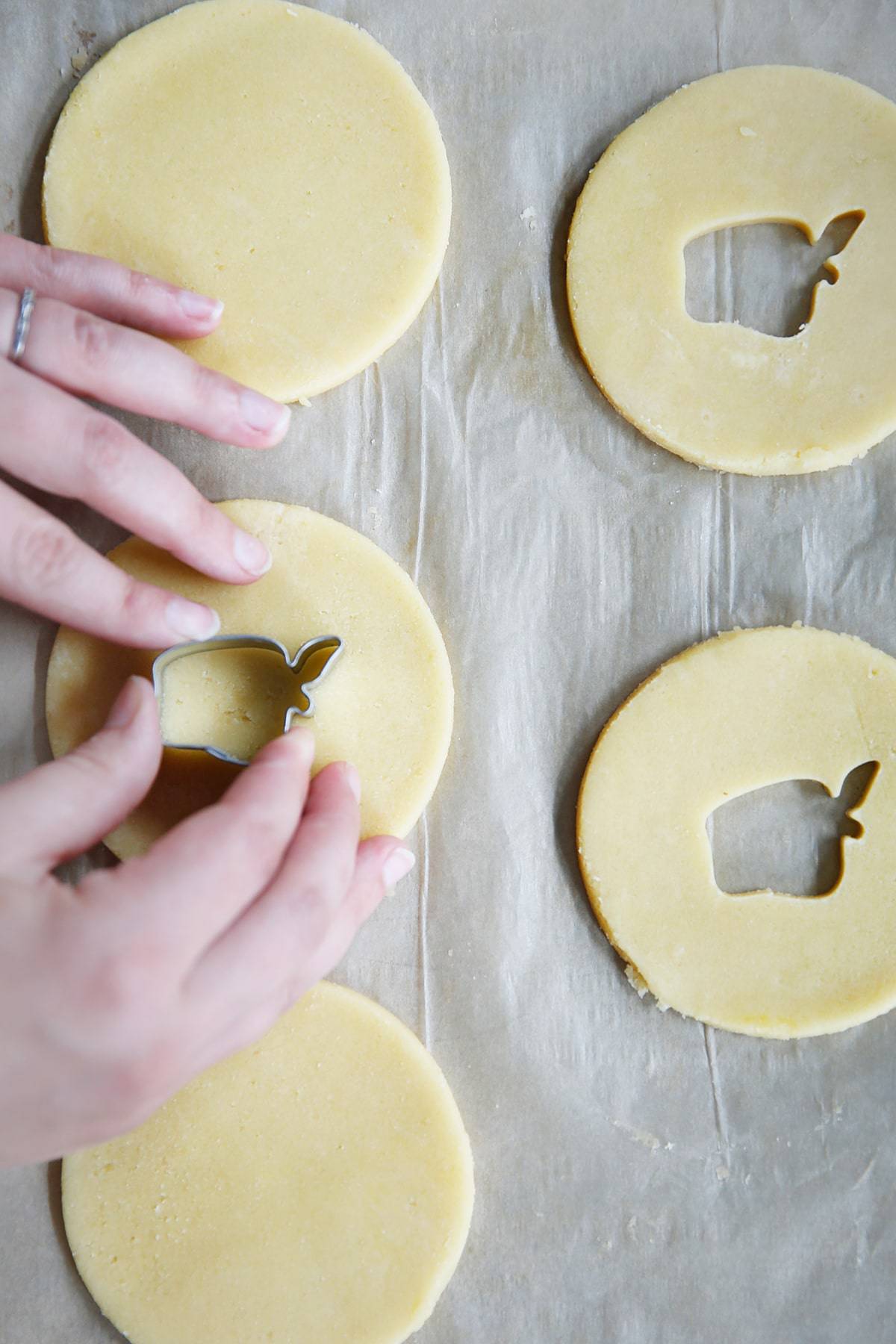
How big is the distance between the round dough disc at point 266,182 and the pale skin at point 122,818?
92 mm

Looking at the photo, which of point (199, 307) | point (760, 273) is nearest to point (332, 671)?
point (199, 307)

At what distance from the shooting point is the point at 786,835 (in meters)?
1.12

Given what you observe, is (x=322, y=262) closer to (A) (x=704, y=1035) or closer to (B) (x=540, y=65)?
(B) (x=540, y=65)

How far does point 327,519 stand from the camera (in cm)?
109

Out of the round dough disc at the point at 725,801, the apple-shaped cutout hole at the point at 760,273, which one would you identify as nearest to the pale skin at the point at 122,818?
the round dough disc at the point at 725,801

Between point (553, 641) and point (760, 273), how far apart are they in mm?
479

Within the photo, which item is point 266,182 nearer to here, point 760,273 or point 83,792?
point 760,273

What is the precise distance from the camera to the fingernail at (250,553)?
1.01 metres

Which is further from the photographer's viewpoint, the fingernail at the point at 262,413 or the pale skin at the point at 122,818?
the fingernail at the point at 262,413

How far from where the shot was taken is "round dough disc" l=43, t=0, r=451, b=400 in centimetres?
110

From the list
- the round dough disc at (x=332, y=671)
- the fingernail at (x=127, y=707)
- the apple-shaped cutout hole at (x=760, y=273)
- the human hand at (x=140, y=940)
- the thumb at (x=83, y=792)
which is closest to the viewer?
the human hand at (x=140, y=940)

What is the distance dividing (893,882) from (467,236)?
0.84m

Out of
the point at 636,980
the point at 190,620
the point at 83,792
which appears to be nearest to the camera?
the point at 83,792

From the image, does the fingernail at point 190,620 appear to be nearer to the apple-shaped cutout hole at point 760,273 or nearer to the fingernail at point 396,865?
the fingernail at point 396,865
